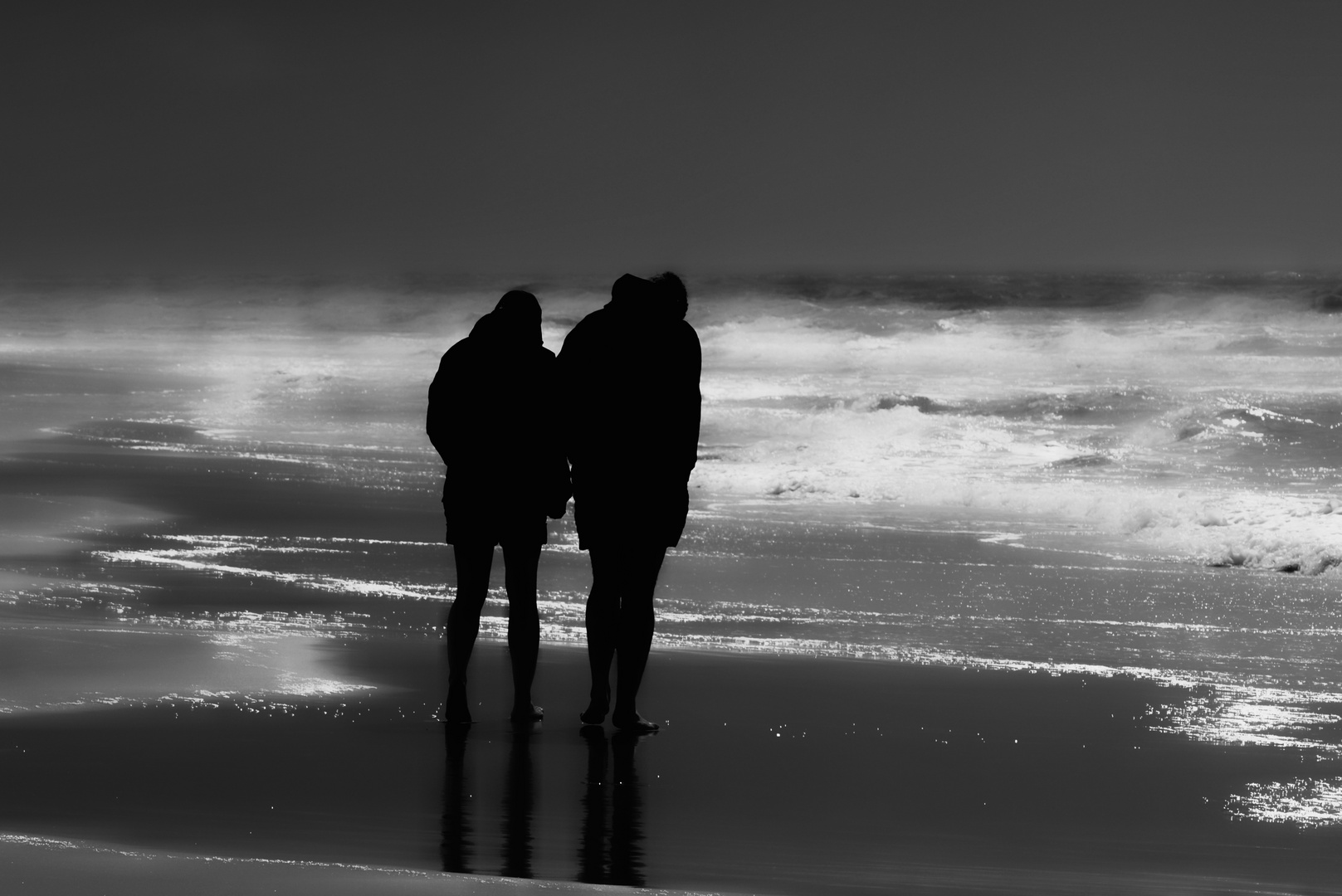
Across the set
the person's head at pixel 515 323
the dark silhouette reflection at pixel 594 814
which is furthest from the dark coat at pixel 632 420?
the dark silhouette reflection at pixel 594 814

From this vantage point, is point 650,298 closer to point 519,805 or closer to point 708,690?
point 708,690

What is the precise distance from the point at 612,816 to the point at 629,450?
1425 millimetres

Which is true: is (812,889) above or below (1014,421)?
below

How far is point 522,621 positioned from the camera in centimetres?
525

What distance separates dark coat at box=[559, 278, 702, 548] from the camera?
527 centimetres

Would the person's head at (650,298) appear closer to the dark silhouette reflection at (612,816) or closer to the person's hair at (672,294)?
the person's hair at (672,294)

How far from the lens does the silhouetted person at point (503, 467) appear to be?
5215 mm

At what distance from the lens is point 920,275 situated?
156 feet

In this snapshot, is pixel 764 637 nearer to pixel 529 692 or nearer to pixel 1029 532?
pixel 529 692

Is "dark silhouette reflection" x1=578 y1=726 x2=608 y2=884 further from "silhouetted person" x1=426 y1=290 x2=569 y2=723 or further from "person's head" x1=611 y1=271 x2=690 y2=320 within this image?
"person's head" x1=611 y1=271 x2=690 y2=320

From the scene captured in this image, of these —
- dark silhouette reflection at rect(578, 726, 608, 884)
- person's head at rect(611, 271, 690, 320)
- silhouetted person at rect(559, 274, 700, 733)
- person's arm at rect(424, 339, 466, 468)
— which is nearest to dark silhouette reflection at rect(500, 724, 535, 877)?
dark silhouette reflection at rect(578, 726, 608, 884)

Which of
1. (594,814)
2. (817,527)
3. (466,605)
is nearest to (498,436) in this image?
(466,605)

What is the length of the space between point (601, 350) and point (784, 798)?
160cm

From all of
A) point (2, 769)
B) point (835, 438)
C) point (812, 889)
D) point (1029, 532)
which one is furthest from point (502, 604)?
point (835, 438)
